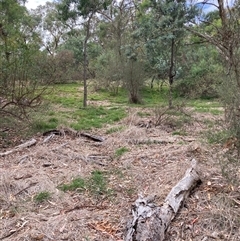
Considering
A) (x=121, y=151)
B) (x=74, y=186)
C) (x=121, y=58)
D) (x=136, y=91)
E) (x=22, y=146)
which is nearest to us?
(x=74, y=186)

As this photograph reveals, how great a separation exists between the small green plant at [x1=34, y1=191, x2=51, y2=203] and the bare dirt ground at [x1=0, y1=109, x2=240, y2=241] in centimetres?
5

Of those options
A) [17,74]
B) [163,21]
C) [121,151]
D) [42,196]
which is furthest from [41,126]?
[163,21]

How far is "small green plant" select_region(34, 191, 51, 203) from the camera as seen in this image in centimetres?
401

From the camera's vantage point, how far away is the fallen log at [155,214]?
2.92 metres

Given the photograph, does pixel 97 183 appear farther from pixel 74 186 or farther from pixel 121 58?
pixel 121 58

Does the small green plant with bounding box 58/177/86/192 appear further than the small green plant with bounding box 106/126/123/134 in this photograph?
No

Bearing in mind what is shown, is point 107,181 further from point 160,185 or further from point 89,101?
point 89,101

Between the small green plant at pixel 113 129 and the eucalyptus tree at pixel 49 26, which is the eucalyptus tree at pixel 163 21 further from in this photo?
the eucalyptus tree at pixel 49 26

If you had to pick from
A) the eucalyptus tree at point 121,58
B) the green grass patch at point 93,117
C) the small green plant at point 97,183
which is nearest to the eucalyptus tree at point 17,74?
the green grass patch at point 93,117

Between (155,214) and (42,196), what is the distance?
63.8 inches

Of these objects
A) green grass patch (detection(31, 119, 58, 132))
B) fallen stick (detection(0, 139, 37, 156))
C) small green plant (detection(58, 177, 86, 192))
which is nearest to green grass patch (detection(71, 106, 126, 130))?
green grass patch (detection(31, 119, 58, 132))

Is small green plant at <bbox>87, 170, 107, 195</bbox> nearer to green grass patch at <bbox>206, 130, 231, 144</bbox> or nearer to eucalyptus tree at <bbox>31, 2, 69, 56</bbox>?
green grass patch at <bbox>206, 130, 231, 144</bbox>

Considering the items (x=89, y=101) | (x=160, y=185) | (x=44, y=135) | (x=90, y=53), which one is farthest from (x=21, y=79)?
(x=90, y=53)

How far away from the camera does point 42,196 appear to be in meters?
4.07
